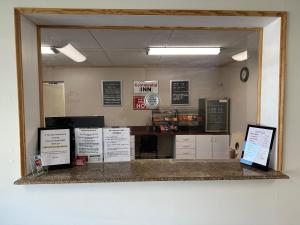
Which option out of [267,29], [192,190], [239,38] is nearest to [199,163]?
[192,190]

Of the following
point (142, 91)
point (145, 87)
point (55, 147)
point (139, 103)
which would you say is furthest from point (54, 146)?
point (145, 87)

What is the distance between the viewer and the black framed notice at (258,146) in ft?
5.36

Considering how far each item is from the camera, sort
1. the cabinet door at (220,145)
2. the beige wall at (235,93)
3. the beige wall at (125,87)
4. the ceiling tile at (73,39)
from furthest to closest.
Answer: the beige wall at (125,87) < the cabinet door at (220,145) < the beige wall at (235,93) < the ceiling tile at (73,39)

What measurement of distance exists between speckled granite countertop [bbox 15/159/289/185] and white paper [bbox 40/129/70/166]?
0.28ft

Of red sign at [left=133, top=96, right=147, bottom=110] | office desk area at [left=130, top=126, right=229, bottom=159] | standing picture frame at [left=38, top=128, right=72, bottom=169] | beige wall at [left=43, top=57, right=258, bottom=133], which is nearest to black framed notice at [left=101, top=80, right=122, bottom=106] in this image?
beige wall at [left=43, top=57, right=258, bottom=133]

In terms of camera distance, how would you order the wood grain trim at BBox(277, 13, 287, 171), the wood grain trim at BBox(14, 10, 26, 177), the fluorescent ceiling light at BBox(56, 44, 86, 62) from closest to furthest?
1. the wood grain trim at BBox(14, 10, 26, 177)
2. the wood grain trim at BBox(277, 13, 287, 171)
3. the fluorescent ceiling light at BBox(56, 44, 86, 62)

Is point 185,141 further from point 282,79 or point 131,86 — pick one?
point 282,79

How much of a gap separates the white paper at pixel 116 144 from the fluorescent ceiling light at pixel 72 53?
1.69 metres

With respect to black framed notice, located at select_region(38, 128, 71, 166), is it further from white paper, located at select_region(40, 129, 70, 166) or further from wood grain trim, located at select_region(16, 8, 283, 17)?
wood grain trim, located at select_region(16, 8, 283, 17)

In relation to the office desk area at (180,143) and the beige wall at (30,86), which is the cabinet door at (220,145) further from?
the beige wall at (30,86)

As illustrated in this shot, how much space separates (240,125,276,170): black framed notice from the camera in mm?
1634

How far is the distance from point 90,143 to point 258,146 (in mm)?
1408

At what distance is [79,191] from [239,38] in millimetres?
2359

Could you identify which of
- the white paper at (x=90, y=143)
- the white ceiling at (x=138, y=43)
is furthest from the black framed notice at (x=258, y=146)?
the white paper at (x=90, y=143)
